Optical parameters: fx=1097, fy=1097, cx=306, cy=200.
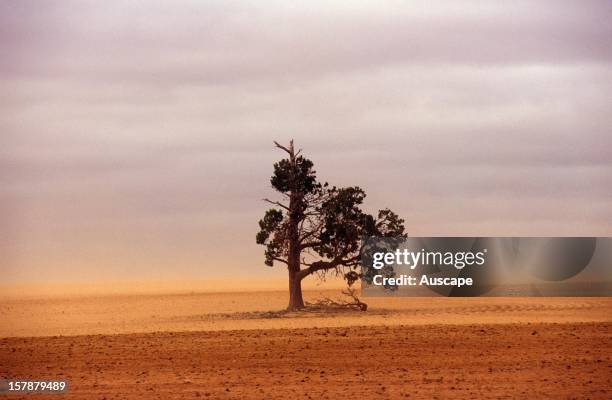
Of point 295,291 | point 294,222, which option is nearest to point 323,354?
point 294,222

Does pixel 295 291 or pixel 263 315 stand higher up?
pixel 295 291

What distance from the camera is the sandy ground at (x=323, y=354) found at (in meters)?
24.1

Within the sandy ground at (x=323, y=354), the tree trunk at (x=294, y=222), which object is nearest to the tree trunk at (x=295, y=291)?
the tree trunk at (x=294, y=222)

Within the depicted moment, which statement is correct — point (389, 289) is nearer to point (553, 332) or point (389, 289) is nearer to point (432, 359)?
point (553, 332)

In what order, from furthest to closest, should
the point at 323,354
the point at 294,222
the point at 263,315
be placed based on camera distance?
the point at 263,315, the point at 294,222, the point at 323,354

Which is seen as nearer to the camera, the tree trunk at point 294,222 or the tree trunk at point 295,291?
the tree trunk at point 294,222

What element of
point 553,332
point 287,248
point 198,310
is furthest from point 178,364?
point 198,310

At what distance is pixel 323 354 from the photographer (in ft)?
98.8

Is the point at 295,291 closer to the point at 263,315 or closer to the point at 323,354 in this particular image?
the point at 263,315

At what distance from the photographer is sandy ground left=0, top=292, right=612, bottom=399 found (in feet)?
79.2

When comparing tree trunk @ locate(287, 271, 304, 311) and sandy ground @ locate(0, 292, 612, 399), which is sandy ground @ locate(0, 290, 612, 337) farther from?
tree trunk @ locate(287, 271, 304, 311)

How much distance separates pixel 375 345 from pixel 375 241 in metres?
13.7

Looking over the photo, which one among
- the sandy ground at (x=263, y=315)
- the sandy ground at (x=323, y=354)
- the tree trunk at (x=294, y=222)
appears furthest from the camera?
the tree trunk at (x=294, y=222)

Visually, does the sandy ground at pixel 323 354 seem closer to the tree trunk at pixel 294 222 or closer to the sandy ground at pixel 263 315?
the sandy ground at pixel 263 315
